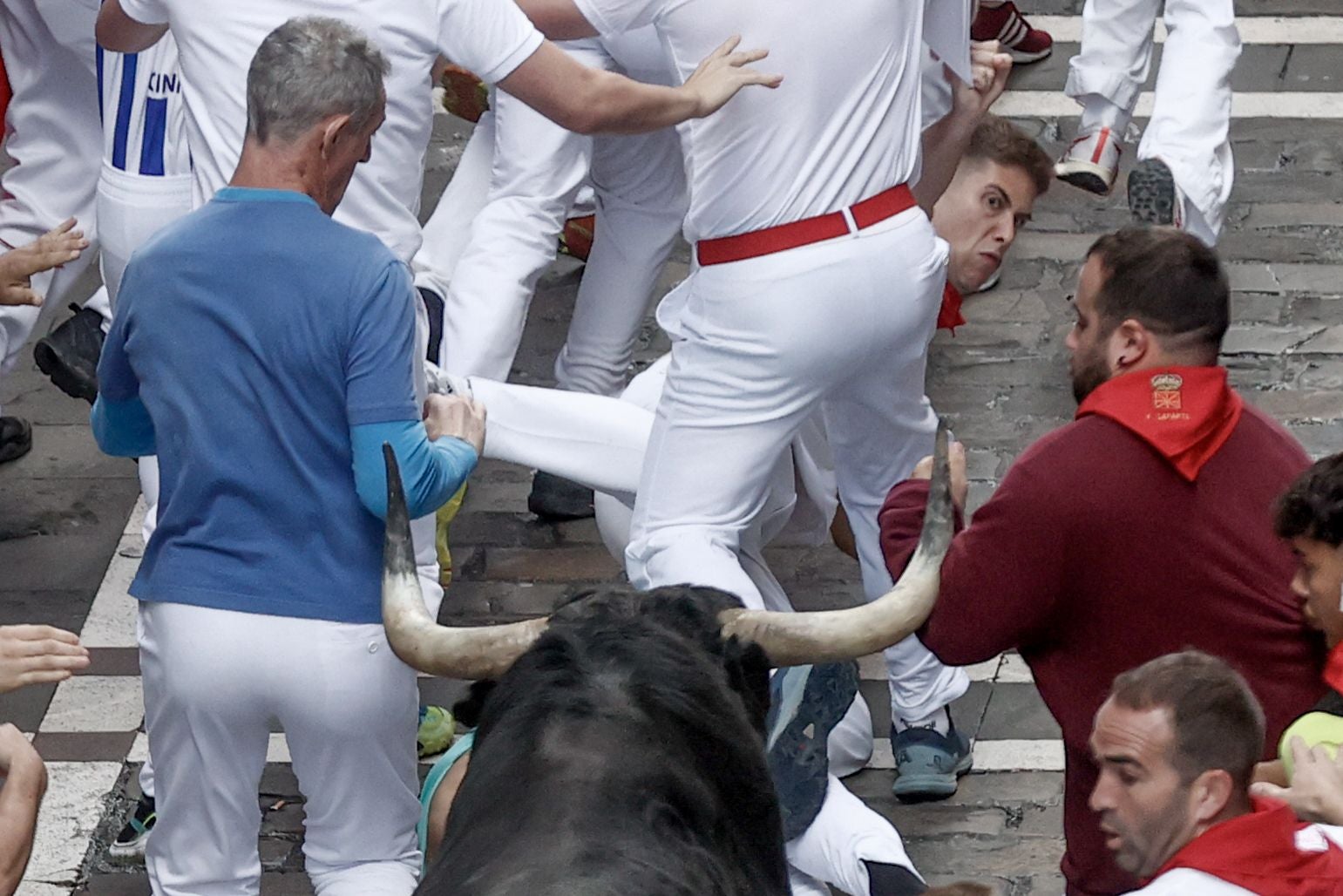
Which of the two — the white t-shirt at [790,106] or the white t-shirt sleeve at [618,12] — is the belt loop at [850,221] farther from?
the white t-shirt sleeve at [618,12]

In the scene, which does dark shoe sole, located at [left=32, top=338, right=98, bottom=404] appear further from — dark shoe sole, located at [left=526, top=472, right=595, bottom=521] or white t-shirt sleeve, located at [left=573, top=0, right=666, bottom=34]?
white t-shirt sleeve, located at [left=573, top=0, right=666, bottom=34]

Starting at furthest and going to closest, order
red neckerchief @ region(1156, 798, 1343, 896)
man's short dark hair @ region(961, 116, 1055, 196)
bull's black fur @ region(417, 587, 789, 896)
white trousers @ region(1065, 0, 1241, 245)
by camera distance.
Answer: white trousers @ region(1065, 0, 1241, 245)
man's short dark hair @ region(961, 116, 1055, 196)
red neckerchief @ region(1156, 798, 1343, 896)
bull's black fur @ region(417, 587, 789, 896)

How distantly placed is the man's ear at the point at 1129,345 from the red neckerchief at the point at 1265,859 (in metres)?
1.15

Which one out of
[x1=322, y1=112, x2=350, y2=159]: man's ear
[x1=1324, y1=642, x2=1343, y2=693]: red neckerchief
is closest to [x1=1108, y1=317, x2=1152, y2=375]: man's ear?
[x1=1324, y1=642, x2=1343, y2=693]: red neckerchief

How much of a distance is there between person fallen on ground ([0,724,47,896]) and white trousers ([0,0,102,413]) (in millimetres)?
3371

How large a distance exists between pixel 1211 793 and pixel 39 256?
11.0ft

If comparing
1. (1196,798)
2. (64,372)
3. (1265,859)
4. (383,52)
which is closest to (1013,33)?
(64,372)

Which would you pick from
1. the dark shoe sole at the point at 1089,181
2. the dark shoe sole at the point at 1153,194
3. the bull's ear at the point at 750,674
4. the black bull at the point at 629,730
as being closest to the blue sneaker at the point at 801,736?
the black bull at the point at 629,730

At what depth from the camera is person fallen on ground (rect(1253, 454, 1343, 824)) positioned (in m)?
3.93

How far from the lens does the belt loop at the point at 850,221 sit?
5429 mm

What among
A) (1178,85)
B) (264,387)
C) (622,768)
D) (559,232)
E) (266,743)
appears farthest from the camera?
(1178,85)

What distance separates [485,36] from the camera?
5219 mm

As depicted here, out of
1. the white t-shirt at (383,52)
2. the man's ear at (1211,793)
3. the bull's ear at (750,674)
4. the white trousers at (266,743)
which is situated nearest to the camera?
the man's ear at (1211,793)

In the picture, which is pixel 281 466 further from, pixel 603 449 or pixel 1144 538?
pixel 1144 538
